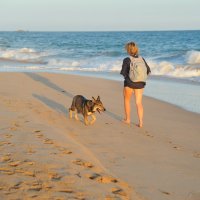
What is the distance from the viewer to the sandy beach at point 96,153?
4.22 metres

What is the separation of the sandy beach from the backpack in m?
1.03

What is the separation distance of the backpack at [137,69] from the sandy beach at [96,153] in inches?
40.5

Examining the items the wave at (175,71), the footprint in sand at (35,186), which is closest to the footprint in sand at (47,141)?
the footprint in sand at (35,186)

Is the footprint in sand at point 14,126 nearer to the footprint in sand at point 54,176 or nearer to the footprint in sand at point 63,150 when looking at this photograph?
the footprint in sand at point 63,150

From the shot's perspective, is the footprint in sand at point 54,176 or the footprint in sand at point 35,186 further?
the footprint in sand at point 54,176

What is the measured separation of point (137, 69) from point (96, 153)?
280 cm

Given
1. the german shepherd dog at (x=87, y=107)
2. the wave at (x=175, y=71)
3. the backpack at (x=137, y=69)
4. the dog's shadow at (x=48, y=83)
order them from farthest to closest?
the wave at (x=175, y=71)
the dog's shadow at (x=48, y=83)
the backpack at (x=137, y=69)
the german shepherd dog at (x=87, y=107)

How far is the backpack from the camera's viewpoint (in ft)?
27.5

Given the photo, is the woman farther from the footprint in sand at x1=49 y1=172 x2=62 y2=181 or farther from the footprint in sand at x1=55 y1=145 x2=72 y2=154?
the footprint in sand at x1=49 y1=172 x2=62 y2=181

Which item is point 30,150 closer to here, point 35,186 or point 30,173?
point 30,173

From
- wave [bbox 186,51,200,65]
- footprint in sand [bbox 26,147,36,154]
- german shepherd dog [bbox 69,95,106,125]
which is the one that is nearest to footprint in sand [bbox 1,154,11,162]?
footprint in sand [bbox 26,147,36,154]

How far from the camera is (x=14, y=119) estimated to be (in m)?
7.50

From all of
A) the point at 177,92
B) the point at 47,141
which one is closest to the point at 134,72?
the point at 47,141

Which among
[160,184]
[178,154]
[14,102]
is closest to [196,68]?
[14,102]
